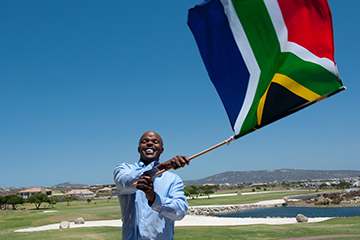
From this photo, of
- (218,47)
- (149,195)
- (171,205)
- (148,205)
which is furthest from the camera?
(218,47)

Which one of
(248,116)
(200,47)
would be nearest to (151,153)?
(248,116)

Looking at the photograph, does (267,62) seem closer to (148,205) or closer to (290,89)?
(290,89)

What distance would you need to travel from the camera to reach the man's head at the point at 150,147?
4.11m

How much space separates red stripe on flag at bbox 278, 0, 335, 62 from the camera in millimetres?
3928

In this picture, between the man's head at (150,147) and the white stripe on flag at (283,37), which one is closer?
the white stripe on flag at (283,37)

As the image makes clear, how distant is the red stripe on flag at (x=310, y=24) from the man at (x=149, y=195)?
6.78ft

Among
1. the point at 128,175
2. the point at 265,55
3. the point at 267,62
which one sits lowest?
the point at 128,175

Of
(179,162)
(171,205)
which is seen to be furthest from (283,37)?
(171,205)

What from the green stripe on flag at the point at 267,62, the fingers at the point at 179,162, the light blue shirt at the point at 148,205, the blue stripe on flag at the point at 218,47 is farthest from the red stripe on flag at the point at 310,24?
the light blue shirt at the point at 148,205

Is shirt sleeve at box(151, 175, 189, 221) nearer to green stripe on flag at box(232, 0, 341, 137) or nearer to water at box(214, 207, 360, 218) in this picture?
green stripe on flag at box(232, 0, 341, 137)

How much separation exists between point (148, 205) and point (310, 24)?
2.89 m

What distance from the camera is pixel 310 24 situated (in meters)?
4.06

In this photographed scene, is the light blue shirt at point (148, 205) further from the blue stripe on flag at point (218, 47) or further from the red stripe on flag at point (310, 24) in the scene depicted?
the red stripe on flag at point (310, 24)

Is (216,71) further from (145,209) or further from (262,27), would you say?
(145,209)
